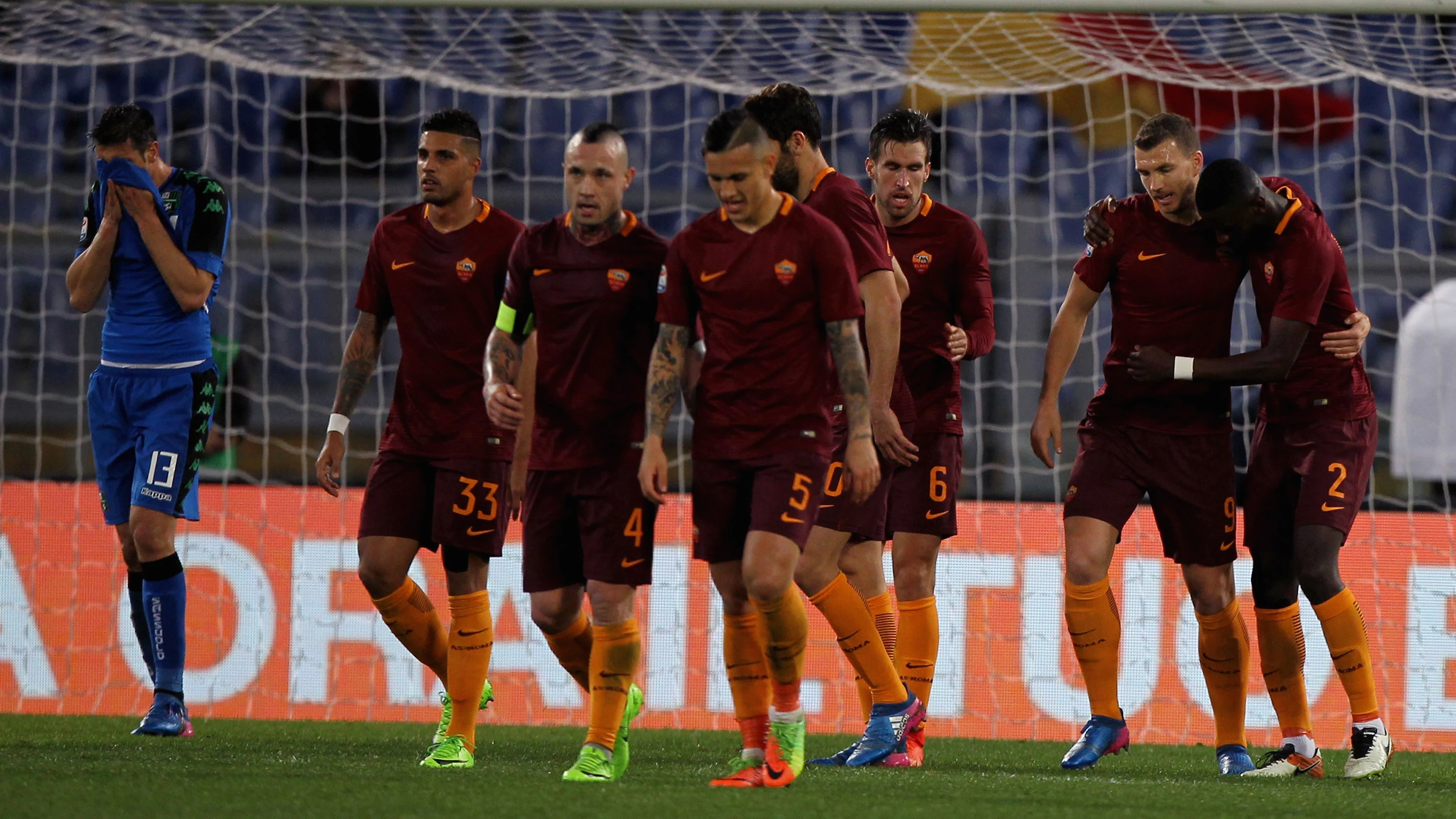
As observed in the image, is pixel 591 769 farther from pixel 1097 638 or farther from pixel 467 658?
pixel 1097 638

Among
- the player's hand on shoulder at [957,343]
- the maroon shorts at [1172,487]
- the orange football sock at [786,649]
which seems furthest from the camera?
the player's hand on shoulder at [957,343]

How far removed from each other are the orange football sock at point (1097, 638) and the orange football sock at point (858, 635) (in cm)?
66

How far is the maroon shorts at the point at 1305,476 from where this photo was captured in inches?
203

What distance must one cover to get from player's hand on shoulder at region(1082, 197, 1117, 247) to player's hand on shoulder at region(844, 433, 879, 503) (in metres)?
1.35

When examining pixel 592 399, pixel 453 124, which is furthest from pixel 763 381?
pixel 453 124

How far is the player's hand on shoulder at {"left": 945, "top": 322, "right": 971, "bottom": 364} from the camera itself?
18.0 ft

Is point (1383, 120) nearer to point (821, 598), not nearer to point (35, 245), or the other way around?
point (821, 598)

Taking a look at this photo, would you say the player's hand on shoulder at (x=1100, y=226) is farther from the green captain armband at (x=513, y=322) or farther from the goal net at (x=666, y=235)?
the goal net at (x=666, y=235)

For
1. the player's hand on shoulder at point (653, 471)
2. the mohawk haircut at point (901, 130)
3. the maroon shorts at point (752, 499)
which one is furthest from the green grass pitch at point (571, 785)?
the mohawk haircut at point (901, 130)

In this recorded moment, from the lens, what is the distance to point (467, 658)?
5.17 meters

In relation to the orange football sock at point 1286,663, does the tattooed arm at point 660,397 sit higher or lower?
higher

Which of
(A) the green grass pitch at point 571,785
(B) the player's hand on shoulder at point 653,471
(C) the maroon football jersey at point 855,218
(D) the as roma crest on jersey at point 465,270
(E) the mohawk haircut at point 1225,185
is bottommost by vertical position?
(A) the green grass pitch at point 571,785

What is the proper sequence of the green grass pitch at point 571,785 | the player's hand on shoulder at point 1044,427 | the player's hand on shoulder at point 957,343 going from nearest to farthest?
the green grass pitch at point 571,785 → the player's hand on shoulder at point 1044,427 → the player's hand on shoulder at point 957,343

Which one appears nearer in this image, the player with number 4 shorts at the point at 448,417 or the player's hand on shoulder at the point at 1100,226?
the player with number 4 shorts at the point at 448,417
